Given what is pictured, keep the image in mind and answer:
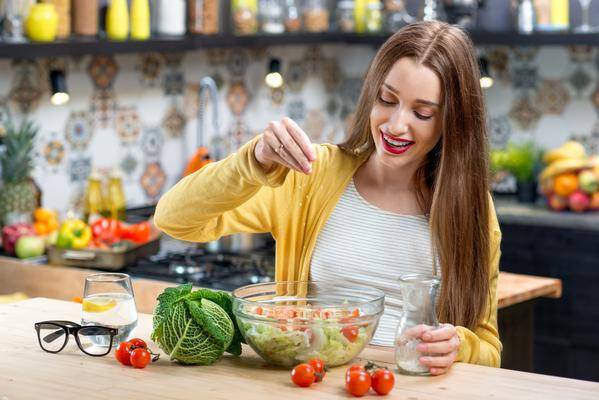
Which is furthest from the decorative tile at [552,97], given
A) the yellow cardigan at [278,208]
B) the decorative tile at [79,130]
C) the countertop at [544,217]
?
the yellow cardigan at [278,208]

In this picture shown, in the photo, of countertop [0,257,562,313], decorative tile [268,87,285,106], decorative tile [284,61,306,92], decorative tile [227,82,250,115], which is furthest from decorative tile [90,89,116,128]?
decorative tile [284,61,306,92]

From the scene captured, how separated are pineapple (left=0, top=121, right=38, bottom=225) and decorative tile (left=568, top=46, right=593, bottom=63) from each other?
263 cm

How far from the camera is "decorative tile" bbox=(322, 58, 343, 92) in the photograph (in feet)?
19.8

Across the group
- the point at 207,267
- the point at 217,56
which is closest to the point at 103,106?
the point at 217,56

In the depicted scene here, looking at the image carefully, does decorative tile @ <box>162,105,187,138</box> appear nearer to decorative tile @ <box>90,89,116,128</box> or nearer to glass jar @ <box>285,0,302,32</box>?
decorative tile @ <box>90,89,116,128</box>

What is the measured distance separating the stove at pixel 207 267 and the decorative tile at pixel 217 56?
1.28 metres

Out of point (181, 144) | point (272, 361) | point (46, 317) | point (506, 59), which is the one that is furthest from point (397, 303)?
point (506, 59)

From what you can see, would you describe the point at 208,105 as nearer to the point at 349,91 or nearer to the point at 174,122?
the point at 174,122

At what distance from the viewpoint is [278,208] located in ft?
8.54

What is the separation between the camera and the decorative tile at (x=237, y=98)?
544cm

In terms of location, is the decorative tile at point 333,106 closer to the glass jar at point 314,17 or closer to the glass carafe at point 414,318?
the glass jar at point 314,17

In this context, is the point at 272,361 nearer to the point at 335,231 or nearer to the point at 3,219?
the point at 335,231

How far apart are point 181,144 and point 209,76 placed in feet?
1.21

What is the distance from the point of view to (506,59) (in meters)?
5.63
